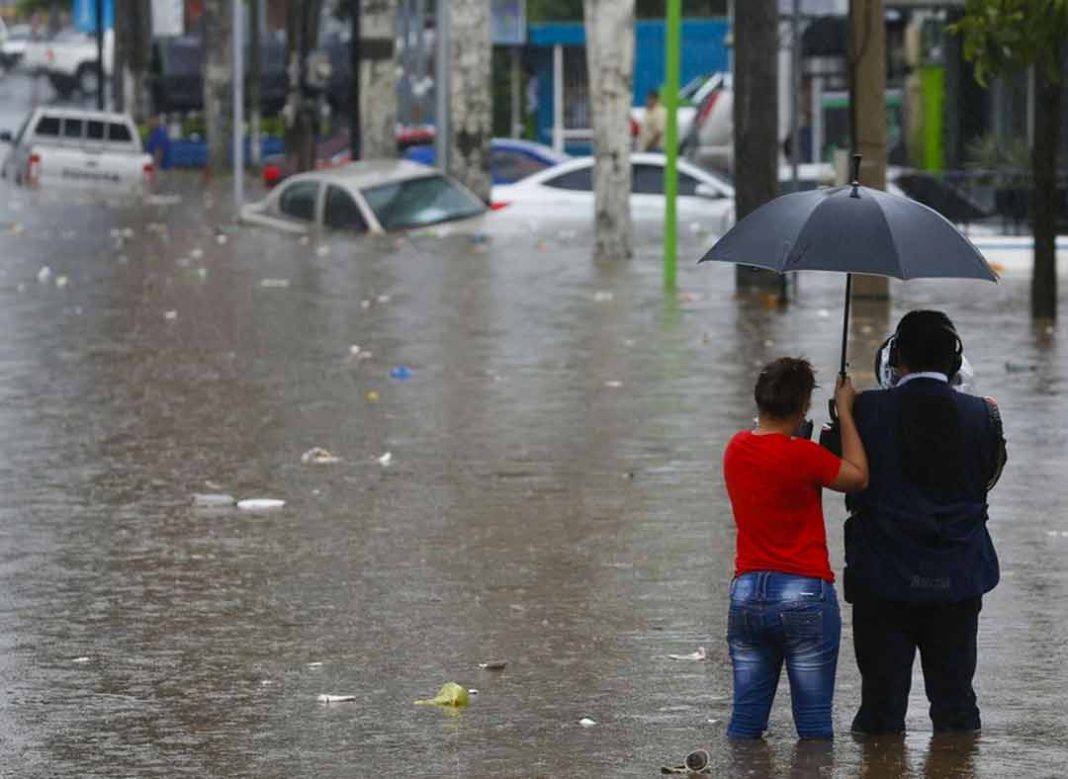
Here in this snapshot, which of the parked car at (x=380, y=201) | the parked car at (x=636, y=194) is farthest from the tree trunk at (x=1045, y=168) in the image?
the parked car at (x=380, y=201)

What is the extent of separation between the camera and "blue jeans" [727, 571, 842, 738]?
6.95 m

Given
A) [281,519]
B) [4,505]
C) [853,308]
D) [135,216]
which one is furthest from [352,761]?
[135,216]

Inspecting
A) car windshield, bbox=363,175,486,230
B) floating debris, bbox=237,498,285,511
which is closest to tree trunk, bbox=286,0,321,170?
car windshield, bbox=363,175,486,230

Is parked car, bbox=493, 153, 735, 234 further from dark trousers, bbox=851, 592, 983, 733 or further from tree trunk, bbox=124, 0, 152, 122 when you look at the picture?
tree trunk, bbox=124, 0, 152, 122

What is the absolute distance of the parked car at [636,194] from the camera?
103ft

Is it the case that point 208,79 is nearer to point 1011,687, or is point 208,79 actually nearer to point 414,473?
point 414,473

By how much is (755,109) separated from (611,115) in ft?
11.1

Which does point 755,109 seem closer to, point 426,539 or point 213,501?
point 213,501

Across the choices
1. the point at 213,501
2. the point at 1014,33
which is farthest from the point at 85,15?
the point at 213,501

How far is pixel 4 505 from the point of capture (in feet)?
38.6

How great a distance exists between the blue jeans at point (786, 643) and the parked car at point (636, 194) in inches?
938

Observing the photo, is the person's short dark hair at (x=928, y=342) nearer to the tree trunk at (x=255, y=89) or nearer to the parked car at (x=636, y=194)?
the parked car at (x=636, y=194)

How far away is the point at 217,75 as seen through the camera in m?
51.3

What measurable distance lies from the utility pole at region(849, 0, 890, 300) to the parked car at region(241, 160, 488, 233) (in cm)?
944
